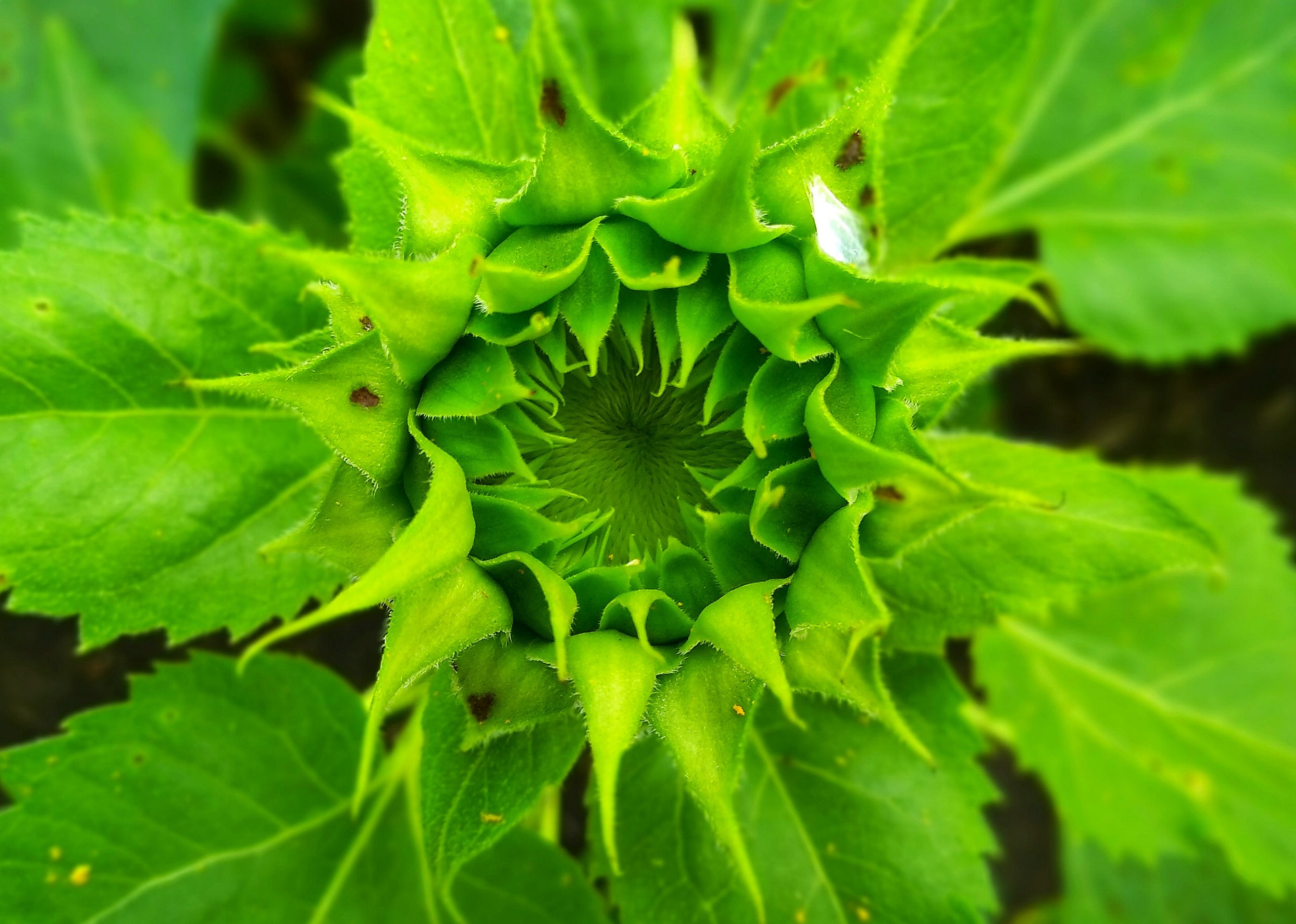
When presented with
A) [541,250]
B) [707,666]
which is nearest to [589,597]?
[707,666]

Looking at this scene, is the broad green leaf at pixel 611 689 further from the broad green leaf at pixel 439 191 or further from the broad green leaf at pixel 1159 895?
the broad green leaf at pixel 1159 895

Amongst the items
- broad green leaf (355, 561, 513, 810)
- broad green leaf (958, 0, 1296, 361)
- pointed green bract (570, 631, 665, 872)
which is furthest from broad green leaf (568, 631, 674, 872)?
broad green leaf (958, 0, 1296, 361)

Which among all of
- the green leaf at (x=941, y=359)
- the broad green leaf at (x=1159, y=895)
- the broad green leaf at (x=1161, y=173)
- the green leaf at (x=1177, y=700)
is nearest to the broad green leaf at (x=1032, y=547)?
the green leaf at (x=941, y=359)

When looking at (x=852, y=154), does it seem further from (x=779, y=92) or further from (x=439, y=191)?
(x=439, y=191)

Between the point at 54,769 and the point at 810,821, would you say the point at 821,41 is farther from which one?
the point at 54,769

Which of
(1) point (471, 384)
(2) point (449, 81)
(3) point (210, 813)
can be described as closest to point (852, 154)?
(1) point (471, 384)

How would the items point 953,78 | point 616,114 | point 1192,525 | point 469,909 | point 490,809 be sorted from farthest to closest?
point 616,114
point 469,909
point 953,78
point 1192,525
point 490,809
